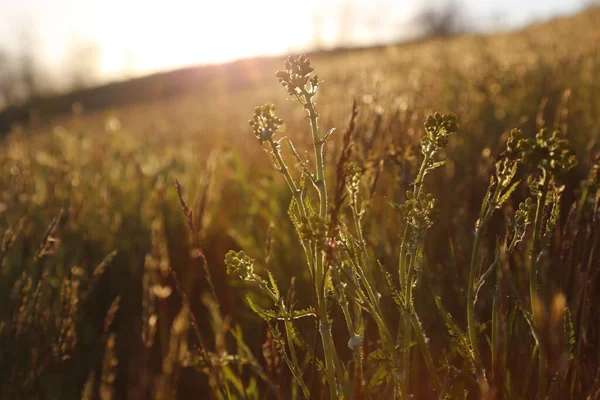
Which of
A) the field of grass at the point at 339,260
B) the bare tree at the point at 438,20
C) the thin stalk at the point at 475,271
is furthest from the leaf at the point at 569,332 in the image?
the bare tree at the point at 438,20

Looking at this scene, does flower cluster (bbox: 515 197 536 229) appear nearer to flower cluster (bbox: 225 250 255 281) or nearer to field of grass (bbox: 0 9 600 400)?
field of grass (bbox: 0 9 600 400)

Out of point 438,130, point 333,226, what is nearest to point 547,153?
point 438,130

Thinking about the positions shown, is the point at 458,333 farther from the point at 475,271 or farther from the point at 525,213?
the point at 525,213

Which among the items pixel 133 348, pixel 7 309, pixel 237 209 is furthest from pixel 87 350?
pixel 237 209

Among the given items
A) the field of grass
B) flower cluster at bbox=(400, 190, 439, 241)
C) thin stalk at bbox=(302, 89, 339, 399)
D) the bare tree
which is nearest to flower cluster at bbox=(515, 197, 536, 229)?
the field of grass

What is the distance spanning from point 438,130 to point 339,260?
0.98ft

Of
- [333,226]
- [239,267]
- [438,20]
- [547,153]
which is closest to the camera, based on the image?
[547,153]

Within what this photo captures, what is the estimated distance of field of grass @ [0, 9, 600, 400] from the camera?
933 mm

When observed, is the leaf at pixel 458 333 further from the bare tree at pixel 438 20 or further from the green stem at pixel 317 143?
the bare tree at pixel 438 20

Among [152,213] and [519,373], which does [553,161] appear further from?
[152,213]

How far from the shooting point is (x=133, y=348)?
6.60 feet

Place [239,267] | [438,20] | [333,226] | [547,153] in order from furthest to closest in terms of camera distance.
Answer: [438,20]
[239,267]
[333,226]
[547,153]

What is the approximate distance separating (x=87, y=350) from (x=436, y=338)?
1340 millimetres

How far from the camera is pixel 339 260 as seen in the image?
90 centimetres
